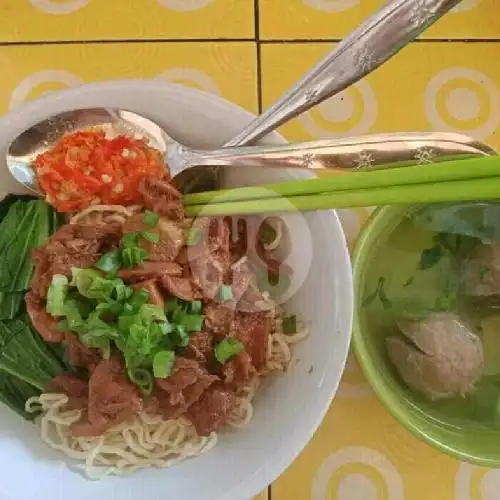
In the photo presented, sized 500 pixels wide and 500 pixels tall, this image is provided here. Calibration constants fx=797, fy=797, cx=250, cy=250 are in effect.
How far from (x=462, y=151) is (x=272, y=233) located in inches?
11.0

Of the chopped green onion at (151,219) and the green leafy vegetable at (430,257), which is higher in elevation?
the chopped green onion at (151,219)

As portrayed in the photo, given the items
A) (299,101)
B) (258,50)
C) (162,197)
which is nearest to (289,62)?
(258,50)

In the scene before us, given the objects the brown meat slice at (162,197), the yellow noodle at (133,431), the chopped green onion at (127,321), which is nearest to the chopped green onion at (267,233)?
the yellow noodle at (133,431)

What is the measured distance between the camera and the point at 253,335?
42.8 inches

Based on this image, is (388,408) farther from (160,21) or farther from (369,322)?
→ (160,21)

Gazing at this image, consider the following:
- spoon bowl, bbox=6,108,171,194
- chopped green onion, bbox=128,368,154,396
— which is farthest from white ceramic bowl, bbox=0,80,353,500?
chopped green onion, bbox=128,368,154,396

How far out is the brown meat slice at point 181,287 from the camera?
3.36 ft

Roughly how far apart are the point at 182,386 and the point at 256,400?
0.44ft

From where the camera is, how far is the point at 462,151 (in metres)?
1.08

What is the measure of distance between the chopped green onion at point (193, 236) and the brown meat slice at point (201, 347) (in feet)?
0.39

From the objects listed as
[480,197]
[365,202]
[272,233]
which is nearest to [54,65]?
[272,233]

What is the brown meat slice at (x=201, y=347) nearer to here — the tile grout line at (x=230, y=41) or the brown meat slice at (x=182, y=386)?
the brown meat slice at (x=182, y=386)

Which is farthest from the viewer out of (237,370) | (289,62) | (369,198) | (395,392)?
(289,62)

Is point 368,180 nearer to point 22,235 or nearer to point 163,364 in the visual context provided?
point 163,364
